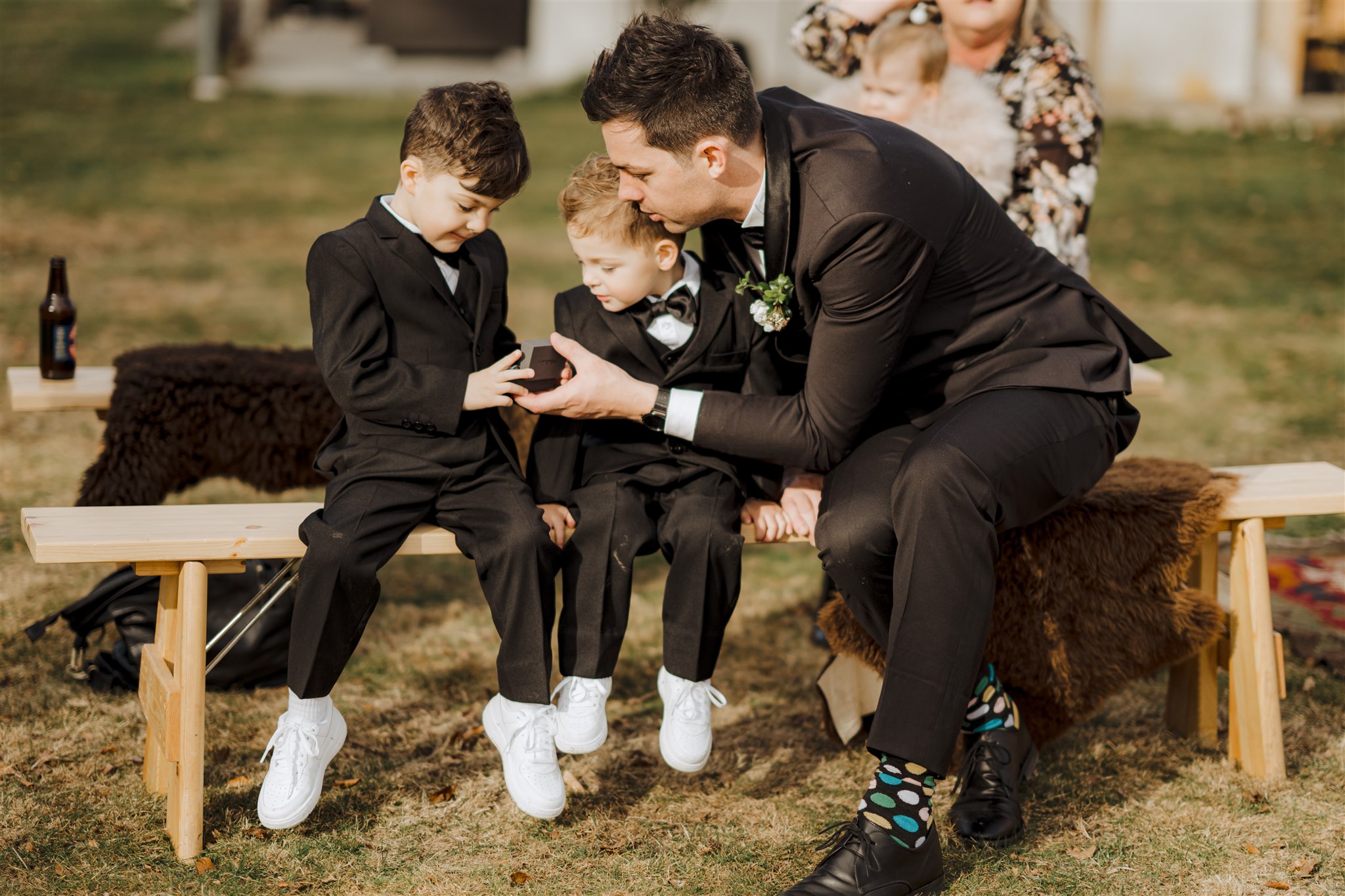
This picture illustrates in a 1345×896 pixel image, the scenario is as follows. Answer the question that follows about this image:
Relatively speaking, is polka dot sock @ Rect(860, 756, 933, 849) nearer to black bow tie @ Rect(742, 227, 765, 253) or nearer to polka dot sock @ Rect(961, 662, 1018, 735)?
polka dot sock @ Rect(961, 662, 1018, 735)

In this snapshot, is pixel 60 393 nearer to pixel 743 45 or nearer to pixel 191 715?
pixel 191 715

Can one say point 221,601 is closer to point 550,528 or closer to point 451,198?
point 550,528

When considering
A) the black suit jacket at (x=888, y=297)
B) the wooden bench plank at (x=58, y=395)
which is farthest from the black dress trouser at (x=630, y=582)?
the wooden bench plank at (x=58, y=395)

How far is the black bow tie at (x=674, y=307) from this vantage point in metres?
3.43

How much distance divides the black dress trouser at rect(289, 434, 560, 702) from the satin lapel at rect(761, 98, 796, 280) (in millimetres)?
857

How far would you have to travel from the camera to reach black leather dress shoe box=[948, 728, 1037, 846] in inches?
129

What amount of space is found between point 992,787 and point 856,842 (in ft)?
1.91

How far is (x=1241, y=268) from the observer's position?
10.1 meters

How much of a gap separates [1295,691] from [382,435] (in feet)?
9.60

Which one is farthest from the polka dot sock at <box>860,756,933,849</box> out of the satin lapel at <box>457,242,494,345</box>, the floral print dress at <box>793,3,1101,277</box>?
the floral print dress at <box>793,3,1101,277</box>

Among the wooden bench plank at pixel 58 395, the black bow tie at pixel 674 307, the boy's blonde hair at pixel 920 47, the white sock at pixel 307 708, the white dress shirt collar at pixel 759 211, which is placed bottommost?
the white sock at pixel 307 708

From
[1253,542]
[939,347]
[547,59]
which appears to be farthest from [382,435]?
[547,59]

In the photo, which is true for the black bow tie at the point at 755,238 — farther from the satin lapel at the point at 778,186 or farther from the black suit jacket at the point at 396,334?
the black suit jacket at the point at 396,334

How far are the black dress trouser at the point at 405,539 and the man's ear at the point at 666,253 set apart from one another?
0.62m
